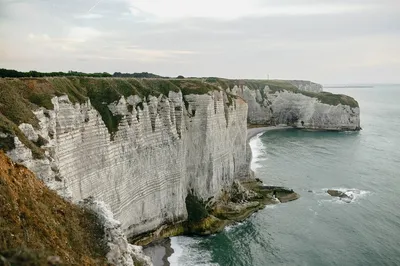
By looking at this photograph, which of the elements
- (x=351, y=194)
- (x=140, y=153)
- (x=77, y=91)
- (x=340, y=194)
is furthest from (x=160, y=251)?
(x=351, y=194)

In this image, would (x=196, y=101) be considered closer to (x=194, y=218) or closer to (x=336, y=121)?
(x=194, y=218)

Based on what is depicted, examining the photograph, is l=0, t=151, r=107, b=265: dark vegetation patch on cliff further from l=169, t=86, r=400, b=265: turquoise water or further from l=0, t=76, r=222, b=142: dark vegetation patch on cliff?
l=169, t=86, r=400, b=265: turquoise water

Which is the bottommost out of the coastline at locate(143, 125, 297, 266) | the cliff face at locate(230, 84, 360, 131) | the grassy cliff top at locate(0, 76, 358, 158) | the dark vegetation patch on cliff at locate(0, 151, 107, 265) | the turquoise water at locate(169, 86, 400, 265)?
the turquoise water at locate(169, 86, 400, 265)

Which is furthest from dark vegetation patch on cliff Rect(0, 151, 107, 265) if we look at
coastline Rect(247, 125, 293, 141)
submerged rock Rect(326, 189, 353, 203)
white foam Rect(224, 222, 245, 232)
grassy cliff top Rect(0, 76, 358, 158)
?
coastline Rect(247, 125, 293, 141)

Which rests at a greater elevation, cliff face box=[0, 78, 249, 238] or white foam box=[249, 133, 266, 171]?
cliff face box=[0, 78, 249, 238]

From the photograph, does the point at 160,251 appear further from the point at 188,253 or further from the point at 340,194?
the point at 340,194

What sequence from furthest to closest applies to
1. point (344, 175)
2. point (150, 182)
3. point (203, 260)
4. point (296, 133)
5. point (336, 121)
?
point (336, 121), point (296, 133), point (344, 175), point (150, 182), point (203, 260)

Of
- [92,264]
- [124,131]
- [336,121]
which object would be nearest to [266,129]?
[336,121]
